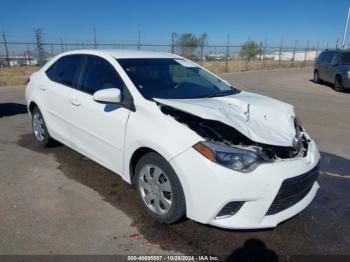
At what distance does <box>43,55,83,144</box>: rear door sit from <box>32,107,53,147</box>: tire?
0.79 ft

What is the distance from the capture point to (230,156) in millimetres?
2756

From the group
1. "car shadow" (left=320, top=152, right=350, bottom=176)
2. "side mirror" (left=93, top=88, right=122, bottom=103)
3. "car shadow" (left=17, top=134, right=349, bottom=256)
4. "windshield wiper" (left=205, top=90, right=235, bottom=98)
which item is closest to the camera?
"car shadow" (left=17, top=134, right=349, bottom=256)

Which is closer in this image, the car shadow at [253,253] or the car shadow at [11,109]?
the car shadow at [253,253]

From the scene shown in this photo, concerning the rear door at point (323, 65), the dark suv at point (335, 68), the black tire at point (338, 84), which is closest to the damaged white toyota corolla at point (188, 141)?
the dark suv at point (335, 68)

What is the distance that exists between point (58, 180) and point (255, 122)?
2.60m

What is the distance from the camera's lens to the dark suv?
1362 cm

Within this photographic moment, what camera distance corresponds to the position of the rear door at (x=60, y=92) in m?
4.42

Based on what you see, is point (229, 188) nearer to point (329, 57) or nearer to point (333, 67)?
point (333, 67)

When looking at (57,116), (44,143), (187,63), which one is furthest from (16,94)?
(187,63)

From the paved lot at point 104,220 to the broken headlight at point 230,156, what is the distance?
763 mm

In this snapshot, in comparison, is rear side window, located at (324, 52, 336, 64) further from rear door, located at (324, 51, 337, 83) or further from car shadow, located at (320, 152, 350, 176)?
car shadow, located at (320, 152, 350, 176)

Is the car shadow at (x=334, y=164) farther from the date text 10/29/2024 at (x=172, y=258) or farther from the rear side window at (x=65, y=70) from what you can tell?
the rear side window at (x=65, y=70)

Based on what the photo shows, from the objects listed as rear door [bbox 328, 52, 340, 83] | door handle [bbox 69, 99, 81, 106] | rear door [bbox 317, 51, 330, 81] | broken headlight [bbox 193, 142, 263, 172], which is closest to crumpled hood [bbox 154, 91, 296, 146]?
broken headlight [bbox 193, 142, 263, 172]

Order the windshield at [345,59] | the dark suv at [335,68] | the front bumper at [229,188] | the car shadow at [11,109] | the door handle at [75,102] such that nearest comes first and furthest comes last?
the front bumper at [229,188] < the door handle at [75,102] < the car shadow at [11,109] < the dark suv at [335,68] < the windshield at [345,59]
